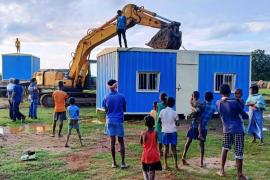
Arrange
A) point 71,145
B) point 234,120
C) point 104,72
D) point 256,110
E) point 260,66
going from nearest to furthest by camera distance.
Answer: point 234,120, point 71,145, point 256,110, point 104,72, point 260,66

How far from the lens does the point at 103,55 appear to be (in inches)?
798

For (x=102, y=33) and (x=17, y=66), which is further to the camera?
(x=17, y=66)

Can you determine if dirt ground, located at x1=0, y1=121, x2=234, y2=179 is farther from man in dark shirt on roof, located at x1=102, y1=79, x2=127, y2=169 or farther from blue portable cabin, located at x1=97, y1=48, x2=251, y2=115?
blue portable cabin, located at x1=97, y1=48, x2=251, y2=115

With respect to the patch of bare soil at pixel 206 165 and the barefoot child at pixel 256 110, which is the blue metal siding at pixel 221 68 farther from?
the patch of bare soil at pixel 206 165

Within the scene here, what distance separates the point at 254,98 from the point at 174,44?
762 cm

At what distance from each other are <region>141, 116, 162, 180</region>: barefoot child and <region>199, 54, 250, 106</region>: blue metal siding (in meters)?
11.7

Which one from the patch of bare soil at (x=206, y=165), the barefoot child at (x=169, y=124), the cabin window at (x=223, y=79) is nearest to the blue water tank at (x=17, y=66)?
the cabin window at (x=223, y=79)

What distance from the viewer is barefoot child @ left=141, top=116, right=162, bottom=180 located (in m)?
7.40

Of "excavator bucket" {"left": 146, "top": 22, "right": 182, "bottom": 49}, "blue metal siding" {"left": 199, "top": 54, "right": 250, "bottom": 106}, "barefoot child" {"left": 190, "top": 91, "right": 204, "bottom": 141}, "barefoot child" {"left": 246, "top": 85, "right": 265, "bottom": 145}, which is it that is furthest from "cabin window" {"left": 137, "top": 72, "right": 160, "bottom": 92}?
"barefoot child" {"left": 190, "top": 91, "right": 204, "bottom": 141}

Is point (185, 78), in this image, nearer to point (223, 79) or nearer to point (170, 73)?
point (170, 73)

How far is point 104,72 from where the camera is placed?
20062mm

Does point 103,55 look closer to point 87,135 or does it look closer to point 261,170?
point 87,135

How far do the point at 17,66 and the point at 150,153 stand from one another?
108 ft

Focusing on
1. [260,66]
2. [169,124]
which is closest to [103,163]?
[169,124]
